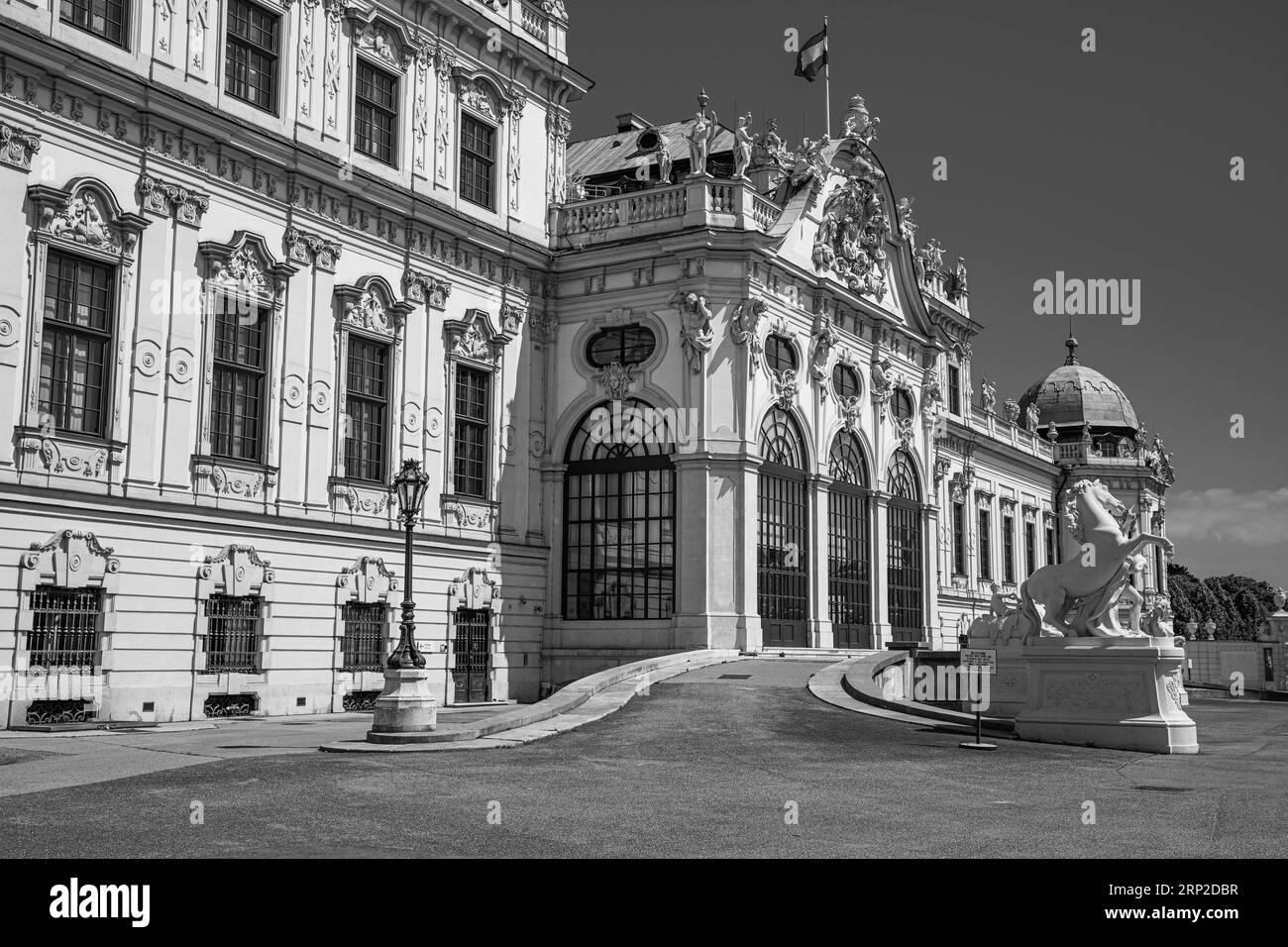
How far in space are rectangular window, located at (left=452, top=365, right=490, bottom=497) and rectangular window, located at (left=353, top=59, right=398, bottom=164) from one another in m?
5.67

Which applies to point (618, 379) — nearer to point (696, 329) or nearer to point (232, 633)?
point (696, 329)

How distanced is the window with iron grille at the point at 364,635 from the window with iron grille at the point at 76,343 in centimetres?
755

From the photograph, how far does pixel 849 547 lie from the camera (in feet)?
131

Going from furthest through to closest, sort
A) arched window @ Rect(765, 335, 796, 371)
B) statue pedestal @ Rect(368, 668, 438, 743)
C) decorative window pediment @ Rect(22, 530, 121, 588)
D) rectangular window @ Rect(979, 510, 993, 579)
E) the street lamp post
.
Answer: rectangular window @ Rect(979, 510, 993, 579) → arched window @ Rect(765, 335, 796, 371) → decorative window pediment @ Rect(22, 530, 121, 588) → statue pedestal @ Rect(368, 668, 438, 743) → the street lamp post

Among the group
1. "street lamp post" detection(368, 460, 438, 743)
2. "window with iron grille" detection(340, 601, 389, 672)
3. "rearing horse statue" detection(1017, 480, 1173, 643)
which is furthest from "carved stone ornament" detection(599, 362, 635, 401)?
"street lamp post" detection(368, 460, 438, 743)

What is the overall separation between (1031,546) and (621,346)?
1563 inches

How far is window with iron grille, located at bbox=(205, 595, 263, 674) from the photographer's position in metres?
26.5

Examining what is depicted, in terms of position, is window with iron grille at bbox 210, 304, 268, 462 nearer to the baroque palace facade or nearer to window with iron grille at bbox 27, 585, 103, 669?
the baroque palace facade

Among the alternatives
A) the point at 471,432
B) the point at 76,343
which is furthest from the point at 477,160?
the point at 76,343

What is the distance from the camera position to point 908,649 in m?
33.6

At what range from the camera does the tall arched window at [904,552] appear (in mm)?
42344

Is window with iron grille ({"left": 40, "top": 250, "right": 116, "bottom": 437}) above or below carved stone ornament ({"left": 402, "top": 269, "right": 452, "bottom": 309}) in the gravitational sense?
below

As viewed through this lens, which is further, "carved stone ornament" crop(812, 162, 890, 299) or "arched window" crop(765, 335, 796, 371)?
"carved stone ornament" crop(812, 162, 890, 299)
